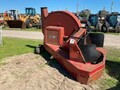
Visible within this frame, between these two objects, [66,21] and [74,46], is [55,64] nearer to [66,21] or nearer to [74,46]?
[66,21]

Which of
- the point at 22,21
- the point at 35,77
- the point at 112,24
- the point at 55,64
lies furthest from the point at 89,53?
the point at 22,21

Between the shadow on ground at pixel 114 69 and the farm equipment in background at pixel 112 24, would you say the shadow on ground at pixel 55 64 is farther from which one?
the farm equipment in background at pixel 112 24

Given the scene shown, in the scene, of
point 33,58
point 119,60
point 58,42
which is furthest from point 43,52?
point 119,60

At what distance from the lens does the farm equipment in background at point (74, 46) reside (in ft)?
15.3

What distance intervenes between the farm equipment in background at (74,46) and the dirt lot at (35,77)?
203 millimetres

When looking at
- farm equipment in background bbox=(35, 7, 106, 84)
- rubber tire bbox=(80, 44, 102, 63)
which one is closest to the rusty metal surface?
farm equipment in background bbox=(35, 7, 106, 84)

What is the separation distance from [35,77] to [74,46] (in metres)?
1.14

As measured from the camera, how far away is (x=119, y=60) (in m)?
6.69

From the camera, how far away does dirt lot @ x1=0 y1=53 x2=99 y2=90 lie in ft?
14.6

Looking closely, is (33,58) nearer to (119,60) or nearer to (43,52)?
(43,52)

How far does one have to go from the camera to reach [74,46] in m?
4.80

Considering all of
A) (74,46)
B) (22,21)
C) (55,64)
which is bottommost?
(55,64)

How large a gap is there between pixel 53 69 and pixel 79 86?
1.25 m

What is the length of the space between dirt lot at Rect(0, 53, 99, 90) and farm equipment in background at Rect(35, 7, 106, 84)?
203 millimetres
